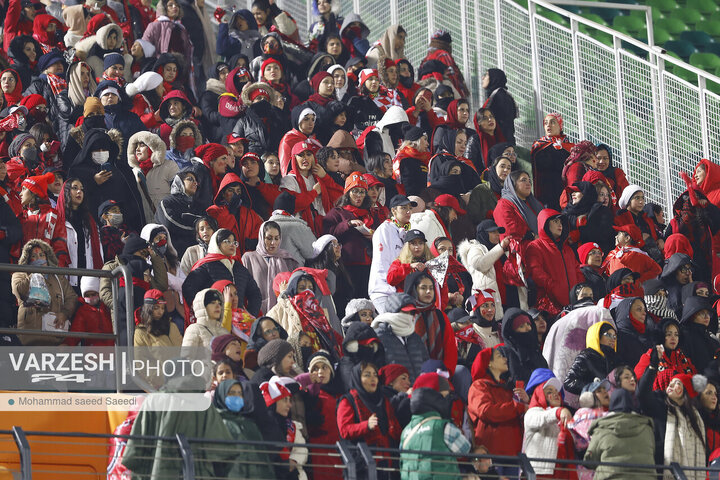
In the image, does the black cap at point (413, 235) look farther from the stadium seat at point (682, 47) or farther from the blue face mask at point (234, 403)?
the stadium seat at point (682, 47)

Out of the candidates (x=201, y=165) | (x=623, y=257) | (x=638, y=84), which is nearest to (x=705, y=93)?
(x=638, y=84)

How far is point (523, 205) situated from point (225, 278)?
3800 millimetres

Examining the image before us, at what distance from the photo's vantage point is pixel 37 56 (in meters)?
18.7

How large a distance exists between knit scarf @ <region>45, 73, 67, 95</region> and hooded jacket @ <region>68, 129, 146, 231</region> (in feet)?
4.58

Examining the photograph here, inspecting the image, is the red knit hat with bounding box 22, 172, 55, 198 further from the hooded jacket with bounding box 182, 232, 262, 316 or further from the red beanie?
the red beanie

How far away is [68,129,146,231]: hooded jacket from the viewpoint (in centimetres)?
1579

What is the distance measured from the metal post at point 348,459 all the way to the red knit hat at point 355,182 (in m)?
5.30

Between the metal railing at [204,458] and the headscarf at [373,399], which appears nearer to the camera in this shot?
the metal railing at [204,458]

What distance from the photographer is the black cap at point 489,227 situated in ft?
53.5

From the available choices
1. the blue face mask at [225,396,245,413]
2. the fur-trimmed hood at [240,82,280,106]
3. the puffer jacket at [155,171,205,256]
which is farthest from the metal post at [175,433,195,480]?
the fur-trimmed hood at [240,82,280,106]

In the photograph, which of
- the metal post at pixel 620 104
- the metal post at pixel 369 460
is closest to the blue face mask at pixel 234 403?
the metal post at pixel 369 460

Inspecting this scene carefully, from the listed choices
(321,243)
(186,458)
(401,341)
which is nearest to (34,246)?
(321,243)

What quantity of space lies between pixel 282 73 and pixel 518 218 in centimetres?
400

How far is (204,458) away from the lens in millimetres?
11219
